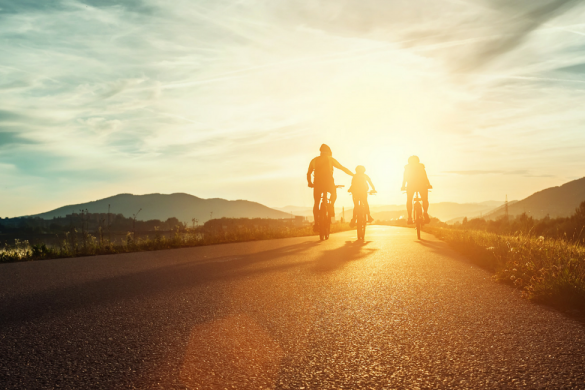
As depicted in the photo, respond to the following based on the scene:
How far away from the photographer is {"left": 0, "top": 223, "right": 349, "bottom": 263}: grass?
40.0 ft

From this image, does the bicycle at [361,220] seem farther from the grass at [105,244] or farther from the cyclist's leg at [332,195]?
the grass at [105,244]

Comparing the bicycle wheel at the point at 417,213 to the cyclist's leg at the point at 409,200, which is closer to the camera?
the cyclist's leg at the point at 409,200

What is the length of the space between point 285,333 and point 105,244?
37.2ft

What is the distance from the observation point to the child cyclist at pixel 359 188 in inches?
627

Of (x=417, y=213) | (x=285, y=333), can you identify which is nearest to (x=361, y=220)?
(x=417, y=213)

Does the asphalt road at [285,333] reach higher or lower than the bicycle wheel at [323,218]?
lower

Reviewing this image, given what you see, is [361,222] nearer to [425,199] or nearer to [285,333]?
[425,199]

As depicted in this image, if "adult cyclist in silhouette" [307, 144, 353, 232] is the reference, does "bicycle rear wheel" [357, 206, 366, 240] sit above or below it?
below

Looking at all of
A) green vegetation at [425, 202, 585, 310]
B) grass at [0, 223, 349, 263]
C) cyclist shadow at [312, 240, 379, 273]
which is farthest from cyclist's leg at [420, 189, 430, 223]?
grass at [0, 223, 349, 263]

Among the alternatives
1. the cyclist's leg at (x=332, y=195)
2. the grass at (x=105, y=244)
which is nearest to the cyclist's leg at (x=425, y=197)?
the cyclist's leg at (x=332, y=195)

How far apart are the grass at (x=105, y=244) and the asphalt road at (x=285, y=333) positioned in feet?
16.7

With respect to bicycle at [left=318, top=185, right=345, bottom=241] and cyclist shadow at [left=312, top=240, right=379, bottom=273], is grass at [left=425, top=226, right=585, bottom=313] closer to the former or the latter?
cyclist shadow at [left=312, top=240, right=379, bottom=273]

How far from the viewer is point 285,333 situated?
13.4ft

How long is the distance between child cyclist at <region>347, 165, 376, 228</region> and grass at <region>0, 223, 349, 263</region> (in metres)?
4.61
